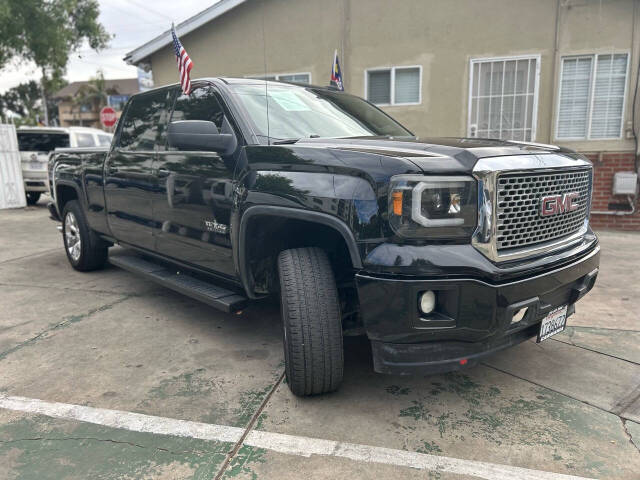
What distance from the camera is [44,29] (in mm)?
15844

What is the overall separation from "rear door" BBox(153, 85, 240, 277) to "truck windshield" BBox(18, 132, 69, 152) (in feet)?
32.1

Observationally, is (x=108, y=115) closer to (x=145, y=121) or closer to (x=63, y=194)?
(x=63, y=194)

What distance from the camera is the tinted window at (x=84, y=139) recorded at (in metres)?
12.4

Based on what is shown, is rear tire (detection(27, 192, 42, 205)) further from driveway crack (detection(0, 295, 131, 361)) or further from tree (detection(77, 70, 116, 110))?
tree (detection(77, 70, 116, 110))

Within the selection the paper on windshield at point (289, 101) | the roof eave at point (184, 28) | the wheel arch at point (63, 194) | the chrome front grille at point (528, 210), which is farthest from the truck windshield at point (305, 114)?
the roof eave at point (184, 28)

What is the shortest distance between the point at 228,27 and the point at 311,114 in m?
7.59

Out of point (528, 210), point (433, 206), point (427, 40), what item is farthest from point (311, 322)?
point (427, 40)

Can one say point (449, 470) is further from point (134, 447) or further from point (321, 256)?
point (134, 447)

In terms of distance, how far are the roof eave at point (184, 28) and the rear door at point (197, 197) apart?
664cm

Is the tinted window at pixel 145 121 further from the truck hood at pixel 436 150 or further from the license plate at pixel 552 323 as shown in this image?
the license plate at pixel 552 323

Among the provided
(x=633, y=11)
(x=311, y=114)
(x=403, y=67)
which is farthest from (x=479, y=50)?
(x=311, y=114)

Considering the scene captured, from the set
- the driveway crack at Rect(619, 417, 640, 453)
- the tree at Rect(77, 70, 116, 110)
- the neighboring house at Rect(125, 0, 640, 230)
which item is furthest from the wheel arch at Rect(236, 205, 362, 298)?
the tree at Rect(77, 70, 116, 110)

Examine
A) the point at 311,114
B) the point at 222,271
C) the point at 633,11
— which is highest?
the point at 633,11

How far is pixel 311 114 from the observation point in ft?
11.6
